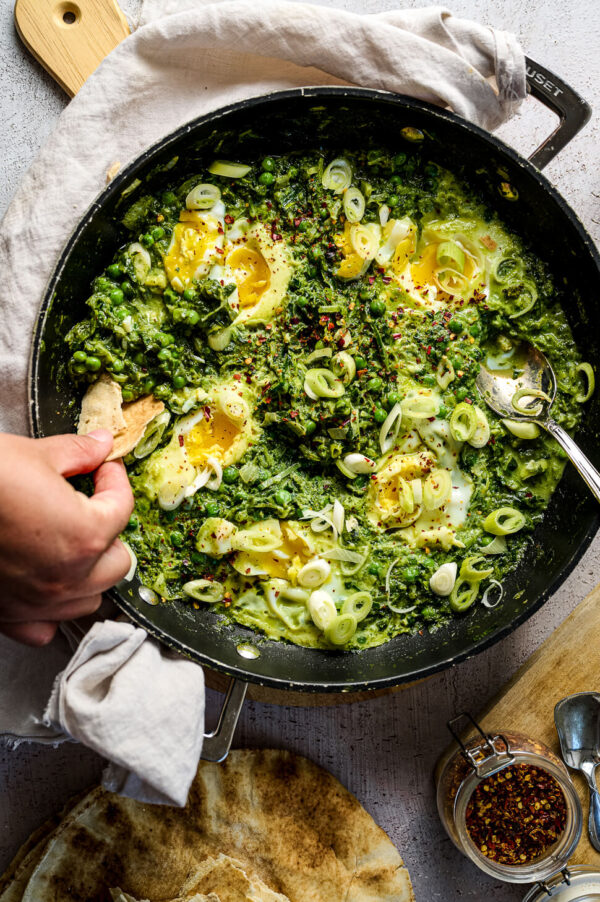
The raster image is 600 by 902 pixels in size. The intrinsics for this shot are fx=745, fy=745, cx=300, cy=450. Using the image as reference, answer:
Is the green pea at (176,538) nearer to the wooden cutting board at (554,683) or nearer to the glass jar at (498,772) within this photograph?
the glass jar at (498,772)

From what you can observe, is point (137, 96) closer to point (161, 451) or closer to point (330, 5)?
point (330, 5)

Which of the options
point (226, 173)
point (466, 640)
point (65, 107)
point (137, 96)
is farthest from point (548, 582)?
point (65, 107)

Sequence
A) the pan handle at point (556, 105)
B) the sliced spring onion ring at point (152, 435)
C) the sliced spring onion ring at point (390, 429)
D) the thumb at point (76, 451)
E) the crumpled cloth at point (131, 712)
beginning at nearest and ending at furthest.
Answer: the thumb at point (76, 451)
the crumpled cloth at point (131, 712)
the pan handle at point (556, 105)
the sliced spring onion ring at point (152, 435)
the sliced spring onion ring at point (390, 429)

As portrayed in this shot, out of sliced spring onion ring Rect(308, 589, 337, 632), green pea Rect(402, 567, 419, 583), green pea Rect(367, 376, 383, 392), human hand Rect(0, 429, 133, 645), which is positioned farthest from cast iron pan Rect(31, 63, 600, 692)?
green pea Rect(367, 376, 383, 392)

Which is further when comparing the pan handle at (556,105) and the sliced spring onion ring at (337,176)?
the sliced spring onion ring at (337,176)

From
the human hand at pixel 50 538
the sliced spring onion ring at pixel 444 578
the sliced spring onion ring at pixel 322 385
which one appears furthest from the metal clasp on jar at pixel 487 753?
the human hand at pixel 50 538
